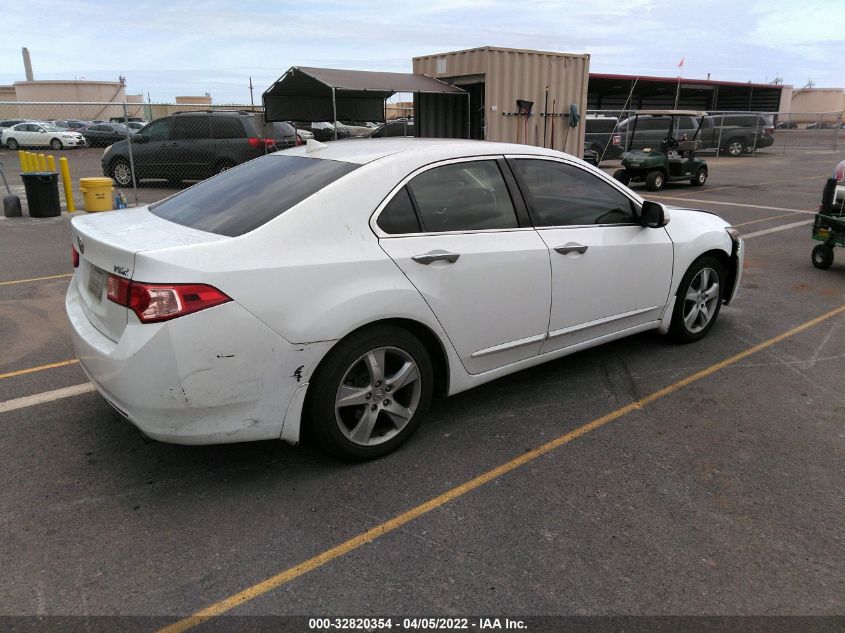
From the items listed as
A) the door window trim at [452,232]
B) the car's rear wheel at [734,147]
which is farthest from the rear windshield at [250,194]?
the car's rear wheel at [734,147]

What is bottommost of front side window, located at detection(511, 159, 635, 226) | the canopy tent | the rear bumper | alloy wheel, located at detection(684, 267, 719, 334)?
alloy wheel, located at detection(684, 267, 719, 334)

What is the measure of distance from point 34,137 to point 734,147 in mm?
32114

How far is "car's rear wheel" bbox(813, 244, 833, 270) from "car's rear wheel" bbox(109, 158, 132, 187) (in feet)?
46.9

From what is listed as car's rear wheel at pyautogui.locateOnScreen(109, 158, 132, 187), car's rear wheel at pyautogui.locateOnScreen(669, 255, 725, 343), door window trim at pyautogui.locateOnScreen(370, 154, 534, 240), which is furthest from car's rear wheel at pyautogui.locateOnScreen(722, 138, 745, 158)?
door window trim at pyautogui.locateOnScreen(370, 154, 534, 240)

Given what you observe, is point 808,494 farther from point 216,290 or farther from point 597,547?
point 216,290

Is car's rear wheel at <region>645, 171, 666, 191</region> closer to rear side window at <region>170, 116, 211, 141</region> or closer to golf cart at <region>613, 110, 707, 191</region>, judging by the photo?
golf cart at <region>613, 110, 707, 191</region>

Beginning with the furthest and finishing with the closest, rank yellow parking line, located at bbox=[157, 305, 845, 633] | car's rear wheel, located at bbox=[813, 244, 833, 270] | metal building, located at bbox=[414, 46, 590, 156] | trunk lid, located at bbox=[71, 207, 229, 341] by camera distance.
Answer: metal building, located at bbox=[414, 46, 590, 156] < car's rear wheel, located at bbox=[813, 244, 833, 270] < trunk lid, located at bbox=[71, 207, 229, 341] < yellow parking line, located at bbox=[157, 305, 845, 633]

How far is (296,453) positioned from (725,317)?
4.22 metres

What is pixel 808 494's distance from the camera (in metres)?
3.13

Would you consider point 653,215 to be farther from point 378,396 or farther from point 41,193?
point 41,193

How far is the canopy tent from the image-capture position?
13.3 metres

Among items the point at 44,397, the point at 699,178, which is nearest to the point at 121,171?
the point at 44,397

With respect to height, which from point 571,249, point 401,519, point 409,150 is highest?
point 409,150

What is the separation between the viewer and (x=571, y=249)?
3965 millimetres
